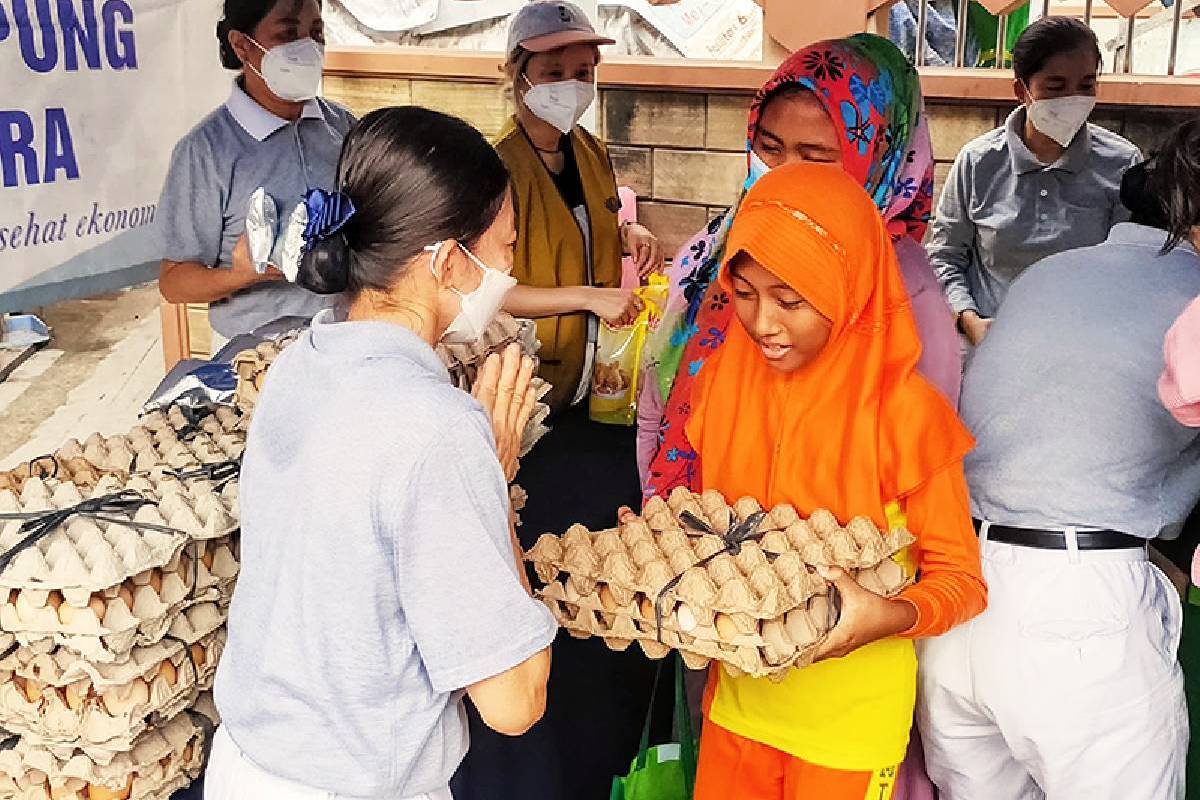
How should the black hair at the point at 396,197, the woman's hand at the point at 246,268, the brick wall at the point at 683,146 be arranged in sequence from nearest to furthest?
the black hair at the point at 396,197 < the woman's hand at the point at 246,268 < the brick wall at the point at 683,146

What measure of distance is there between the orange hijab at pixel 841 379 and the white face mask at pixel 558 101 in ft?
4.41

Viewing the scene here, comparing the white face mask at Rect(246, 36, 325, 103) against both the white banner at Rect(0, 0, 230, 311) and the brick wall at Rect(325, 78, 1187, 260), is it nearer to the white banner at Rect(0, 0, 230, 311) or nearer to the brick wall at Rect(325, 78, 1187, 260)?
the white banner at Rect(0, 0, 230, 311)

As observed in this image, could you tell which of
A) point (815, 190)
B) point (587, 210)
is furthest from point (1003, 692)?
point (587, 210)

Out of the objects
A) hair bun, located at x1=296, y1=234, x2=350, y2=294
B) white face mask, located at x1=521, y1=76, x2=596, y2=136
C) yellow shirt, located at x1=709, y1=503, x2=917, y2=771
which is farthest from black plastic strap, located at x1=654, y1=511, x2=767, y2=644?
white face mask, located at x1=521, y1=76, x2=596, y2=136

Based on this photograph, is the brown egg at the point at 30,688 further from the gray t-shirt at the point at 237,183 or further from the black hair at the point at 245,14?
the black hair at the point at 245,14

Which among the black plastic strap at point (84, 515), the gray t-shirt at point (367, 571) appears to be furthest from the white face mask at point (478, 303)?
the black plastic strap at point (84, 515)

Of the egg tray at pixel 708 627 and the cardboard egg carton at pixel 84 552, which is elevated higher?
the cardboard egg carton at pixel 84 552

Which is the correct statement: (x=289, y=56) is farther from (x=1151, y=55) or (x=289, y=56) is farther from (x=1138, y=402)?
(x=1151, y=55)

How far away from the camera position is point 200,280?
2818mm

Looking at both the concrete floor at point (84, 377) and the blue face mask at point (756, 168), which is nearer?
the blue face mask at point (756, 168)

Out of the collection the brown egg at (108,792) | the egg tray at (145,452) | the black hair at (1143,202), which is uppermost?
the black hair at (1143,202)

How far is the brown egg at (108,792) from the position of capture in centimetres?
184

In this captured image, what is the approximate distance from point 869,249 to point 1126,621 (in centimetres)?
70

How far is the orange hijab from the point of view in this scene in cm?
173
